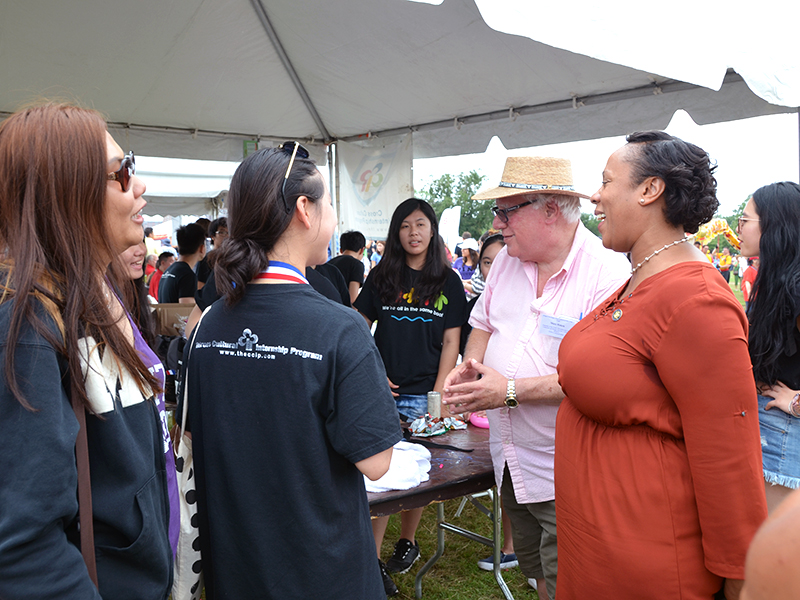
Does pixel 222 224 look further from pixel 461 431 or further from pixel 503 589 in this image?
pixel 503 589

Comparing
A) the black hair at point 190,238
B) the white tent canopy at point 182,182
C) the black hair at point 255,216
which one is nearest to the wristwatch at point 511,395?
the black hair at point 255,216

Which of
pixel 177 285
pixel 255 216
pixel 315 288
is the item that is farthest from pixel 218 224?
pixel 255 216

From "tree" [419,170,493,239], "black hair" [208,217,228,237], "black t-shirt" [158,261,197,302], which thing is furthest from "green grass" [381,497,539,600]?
"tree" [419,170,493,239]

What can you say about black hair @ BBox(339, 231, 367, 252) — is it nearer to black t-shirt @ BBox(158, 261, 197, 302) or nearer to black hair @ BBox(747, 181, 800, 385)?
black t-shirt @ BBox(158, 261, 197, 302)

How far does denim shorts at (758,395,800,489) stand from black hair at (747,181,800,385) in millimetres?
150

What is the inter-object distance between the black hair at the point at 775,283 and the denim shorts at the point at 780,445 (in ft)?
0.49

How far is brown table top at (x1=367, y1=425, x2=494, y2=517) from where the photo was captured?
1991 mm

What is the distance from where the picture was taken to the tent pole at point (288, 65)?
14.0ft

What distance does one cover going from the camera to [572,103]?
13.2 feet

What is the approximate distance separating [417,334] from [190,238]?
3.49 m

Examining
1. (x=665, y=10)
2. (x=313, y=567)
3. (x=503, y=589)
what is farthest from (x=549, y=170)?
(x=503, y=589)

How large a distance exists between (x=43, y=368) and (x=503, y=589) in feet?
8.91

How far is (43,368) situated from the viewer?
0.83 meters

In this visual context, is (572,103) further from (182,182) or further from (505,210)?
(182,182)
